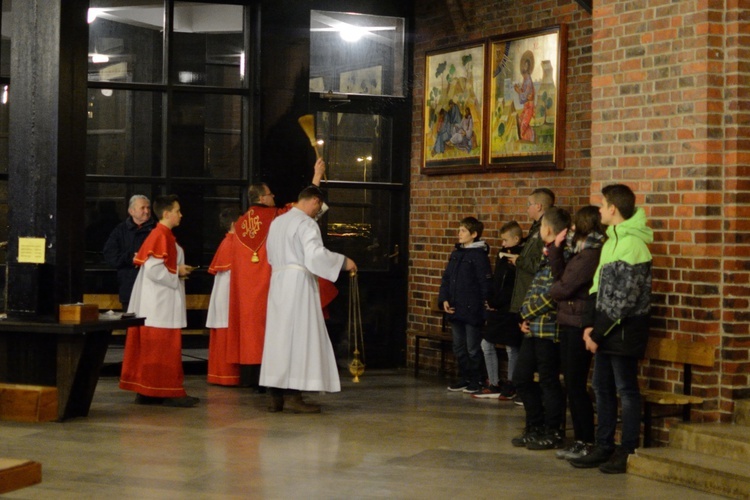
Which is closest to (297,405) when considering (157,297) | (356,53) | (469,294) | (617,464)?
(157,297)

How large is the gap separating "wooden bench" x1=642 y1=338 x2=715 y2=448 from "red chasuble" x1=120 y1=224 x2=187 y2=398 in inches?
146

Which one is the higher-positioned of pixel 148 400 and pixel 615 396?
pixel 615 396

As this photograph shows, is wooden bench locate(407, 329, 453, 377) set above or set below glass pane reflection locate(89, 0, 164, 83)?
below

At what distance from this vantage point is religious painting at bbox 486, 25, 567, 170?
10.0 meters

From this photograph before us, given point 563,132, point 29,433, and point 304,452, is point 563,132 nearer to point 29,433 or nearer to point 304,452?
point 304,452

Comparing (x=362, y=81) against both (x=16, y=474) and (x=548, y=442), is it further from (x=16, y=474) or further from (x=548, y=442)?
(x=16, y=474)

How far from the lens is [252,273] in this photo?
1000cm

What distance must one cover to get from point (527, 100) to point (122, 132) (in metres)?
3.67

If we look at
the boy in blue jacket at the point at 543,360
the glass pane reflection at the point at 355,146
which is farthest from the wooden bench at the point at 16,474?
the glass pane reflection at the point at 355,146

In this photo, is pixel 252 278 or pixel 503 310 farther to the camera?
pixel 252 278

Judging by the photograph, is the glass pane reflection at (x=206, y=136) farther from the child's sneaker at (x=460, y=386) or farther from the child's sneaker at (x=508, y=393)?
the child's sneaker at (x=508, y=393)

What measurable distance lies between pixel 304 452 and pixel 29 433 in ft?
6.26

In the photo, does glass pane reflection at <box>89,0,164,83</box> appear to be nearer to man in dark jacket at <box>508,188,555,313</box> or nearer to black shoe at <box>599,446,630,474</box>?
man in dark jacket at <box>508,188,555,313</box>

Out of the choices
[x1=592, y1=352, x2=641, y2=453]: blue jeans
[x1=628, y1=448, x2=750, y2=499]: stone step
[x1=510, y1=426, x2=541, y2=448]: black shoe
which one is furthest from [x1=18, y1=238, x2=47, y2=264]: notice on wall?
[x1=628, y1=448, x2=750, y2=499]: stone step
